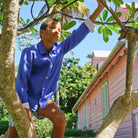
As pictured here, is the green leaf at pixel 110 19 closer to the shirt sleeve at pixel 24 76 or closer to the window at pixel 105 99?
the shirt sleeve at pixel 24 76

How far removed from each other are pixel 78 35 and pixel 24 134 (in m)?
1.28

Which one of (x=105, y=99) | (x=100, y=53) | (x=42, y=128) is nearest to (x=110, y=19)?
(x=42, y=128)

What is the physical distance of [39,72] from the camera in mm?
2455

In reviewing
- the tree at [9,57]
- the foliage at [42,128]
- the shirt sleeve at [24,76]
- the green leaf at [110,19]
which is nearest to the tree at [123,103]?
the green leaf at [110,19]

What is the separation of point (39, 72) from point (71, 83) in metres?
26.6

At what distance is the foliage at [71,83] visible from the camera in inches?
1110

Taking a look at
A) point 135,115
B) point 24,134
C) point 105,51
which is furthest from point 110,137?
point 105,51

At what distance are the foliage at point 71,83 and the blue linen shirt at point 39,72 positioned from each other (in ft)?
81.7

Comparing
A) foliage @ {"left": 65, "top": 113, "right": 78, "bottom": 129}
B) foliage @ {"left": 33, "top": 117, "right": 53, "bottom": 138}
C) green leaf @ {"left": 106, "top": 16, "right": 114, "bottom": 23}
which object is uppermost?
green leaf @ {"left": 106, "top": 16, "right": 114, "bottom": 23}

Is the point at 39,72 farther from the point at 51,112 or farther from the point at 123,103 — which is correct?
the point at 123,103

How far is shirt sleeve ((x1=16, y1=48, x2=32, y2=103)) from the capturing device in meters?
2.24

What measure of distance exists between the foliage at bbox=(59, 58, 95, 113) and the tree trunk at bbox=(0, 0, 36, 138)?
2584 cm

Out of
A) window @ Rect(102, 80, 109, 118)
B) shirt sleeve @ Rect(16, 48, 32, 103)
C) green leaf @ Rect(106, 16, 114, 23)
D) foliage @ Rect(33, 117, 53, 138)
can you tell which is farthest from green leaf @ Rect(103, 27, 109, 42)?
window @ Rect(102, 80, 109, 118)

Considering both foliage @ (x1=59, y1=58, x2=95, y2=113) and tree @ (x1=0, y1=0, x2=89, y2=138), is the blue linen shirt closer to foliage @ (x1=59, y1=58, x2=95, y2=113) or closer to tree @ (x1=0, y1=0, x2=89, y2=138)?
tree @ (x1=0, y1=0, x2=89, y2=138)
